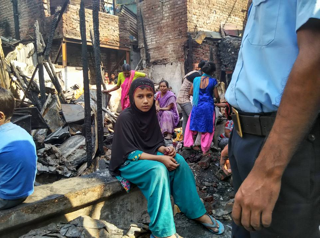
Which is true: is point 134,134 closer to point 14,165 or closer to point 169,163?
point 169,163

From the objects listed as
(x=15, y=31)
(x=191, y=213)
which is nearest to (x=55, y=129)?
(x=191, y=213)

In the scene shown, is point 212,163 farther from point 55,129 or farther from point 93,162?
point 55,129

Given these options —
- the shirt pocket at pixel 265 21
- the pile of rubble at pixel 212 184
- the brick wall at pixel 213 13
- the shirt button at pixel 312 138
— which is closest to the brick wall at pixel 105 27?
the brick wall at pixel 213 13

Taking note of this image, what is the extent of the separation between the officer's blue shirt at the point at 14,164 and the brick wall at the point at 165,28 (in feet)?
29.2

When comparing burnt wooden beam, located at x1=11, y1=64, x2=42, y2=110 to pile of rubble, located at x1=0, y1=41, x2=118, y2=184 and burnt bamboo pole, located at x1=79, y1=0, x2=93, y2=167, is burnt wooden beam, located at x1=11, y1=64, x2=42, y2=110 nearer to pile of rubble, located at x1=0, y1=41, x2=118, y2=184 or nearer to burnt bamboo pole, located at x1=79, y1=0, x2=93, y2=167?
pile of rubble, located at x1=0, y1=41, x2=118, y2=184

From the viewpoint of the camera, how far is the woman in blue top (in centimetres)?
451

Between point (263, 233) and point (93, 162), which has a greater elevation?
point (263, 233)

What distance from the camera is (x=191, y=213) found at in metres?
2.27

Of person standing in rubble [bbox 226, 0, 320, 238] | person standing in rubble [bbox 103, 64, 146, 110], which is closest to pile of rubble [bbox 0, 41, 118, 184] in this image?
person standing in rubble [bbox 103, 64, 146, 110]

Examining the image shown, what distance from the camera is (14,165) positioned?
6.18 feet

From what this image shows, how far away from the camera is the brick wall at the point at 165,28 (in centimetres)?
1017

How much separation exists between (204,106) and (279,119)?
383 centimetres

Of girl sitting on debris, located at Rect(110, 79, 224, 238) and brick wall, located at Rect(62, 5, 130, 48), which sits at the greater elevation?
brick wall, located at Rect(62, 5, 130, 48)

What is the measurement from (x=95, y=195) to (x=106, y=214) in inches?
11.0
